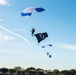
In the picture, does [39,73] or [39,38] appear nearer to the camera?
[39,38]

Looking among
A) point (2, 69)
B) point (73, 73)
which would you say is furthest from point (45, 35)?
point (73, 73)

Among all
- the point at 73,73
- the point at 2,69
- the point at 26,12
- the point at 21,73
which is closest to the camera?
the point at 26,12

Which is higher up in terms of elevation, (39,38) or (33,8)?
(33,8)

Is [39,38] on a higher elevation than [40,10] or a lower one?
lower

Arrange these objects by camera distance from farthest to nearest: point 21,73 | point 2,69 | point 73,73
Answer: point 73,73, point 2,69, point 21,73

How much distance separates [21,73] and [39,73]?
11.5 metres

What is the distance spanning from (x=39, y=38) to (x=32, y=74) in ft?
284

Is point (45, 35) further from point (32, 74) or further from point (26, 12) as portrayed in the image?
point (32, 74)

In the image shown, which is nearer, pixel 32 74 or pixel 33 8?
pixel 33 8

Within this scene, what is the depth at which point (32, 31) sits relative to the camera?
44812 mm

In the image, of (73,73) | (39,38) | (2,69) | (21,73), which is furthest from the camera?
(73,73)

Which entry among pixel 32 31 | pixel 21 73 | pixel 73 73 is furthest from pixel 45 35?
pixel 73 73

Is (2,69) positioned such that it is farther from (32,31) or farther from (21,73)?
(32,31)

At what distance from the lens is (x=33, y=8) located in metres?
43.2
